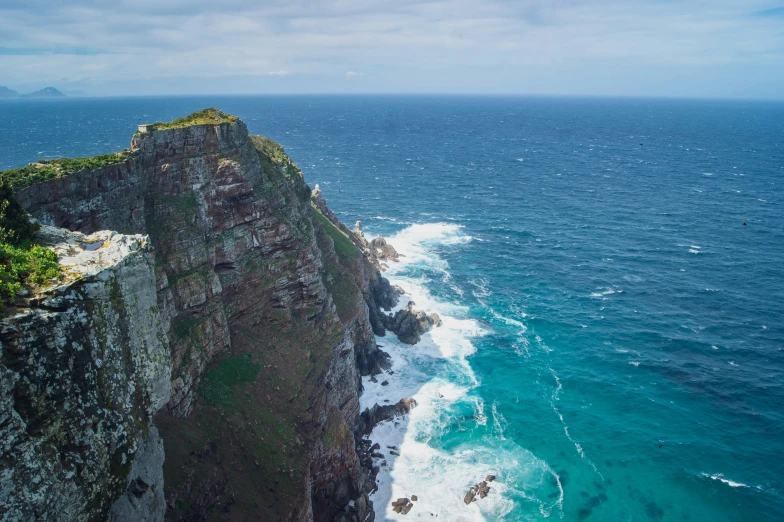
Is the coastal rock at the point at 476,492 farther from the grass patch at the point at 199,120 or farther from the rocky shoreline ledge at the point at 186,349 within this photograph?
the grass patch at the point at 199,120

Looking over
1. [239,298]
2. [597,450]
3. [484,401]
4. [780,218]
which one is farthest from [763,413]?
[780,218]

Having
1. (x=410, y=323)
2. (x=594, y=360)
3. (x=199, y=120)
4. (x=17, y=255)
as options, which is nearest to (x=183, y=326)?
(x=199, y=120)

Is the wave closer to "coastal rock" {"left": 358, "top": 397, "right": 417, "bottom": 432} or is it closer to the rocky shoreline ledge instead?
"coastal rock" {"left": 358, "top": 397, "right": 417, "bottom": 432}

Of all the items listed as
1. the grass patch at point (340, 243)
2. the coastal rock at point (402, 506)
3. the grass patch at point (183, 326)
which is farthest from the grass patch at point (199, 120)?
the coastal rock at point (402, 506)

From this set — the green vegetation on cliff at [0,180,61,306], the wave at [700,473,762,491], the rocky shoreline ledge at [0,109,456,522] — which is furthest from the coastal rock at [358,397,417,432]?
the green vegetation on cliff at [0,180,61,306]

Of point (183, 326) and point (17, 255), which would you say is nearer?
point (17, 255)

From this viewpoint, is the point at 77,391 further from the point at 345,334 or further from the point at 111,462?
the point at 345,334

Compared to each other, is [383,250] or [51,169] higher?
[51,169]

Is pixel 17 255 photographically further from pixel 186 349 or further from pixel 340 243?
pixel 340 243

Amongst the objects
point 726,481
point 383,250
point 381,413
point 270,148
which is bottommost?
point 726,481
